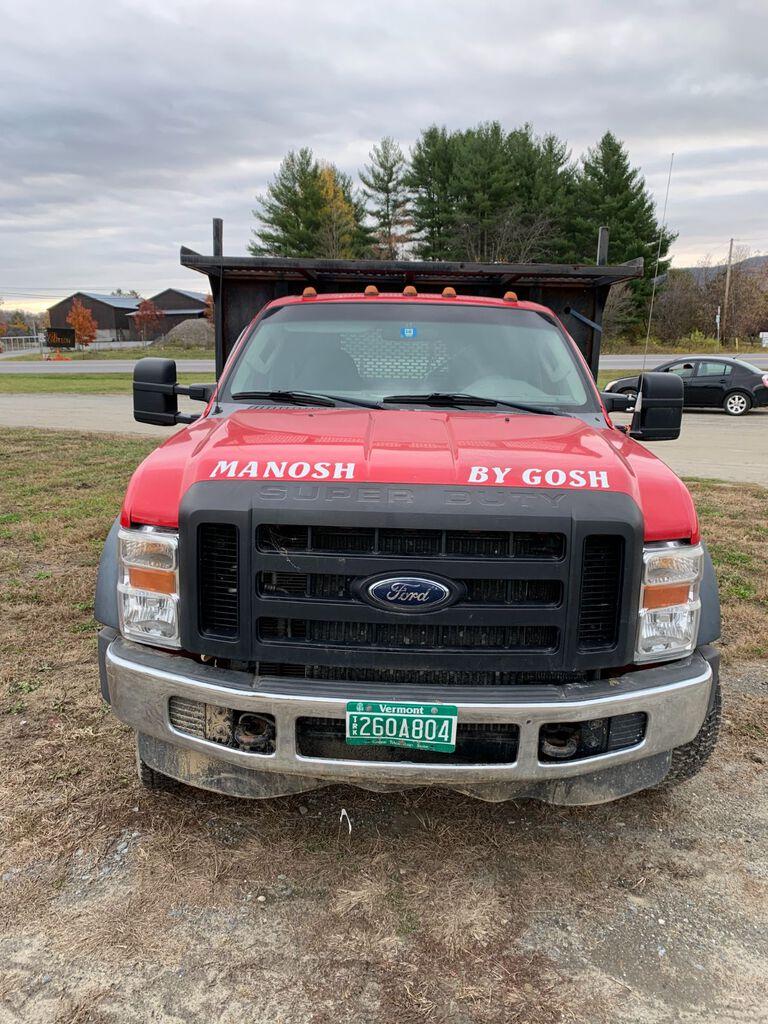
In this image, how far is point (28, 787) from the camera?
3.13 m

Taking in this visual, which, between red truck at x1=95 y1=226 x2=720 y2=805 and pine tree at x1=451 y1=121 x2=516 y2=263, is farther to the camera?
pine tree at x1=451 y1=121 x2=516 y2=263

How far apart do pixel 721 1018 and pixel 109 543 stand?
253 centimetres

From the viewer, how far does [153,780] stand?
3010mm

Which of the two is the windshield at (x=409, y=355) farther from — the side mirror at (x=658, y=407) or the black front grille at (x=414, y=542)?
the black front grille at (x=414, y=542)

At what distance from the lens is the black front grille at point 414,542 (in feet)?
7.80

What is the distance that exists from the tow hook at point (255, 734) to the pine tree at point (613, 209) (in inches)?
1669

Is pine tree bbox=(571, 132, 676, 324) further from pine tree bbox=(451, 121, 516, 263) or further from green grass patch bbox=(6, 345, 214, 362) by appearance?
green grass patch bbox=(6, 345, 214, 362)

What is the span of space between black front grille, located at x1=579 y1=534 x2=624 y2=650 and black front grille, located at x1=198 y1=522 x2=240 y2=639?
1.10m

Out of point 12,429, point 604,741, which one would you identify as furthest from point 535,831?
point 12,429

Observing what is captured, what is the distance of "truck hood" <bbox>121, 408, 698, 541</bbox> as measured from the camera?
2.47 metres

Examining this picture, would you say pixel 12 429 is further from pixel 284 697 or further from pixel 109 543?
pixel 284 697

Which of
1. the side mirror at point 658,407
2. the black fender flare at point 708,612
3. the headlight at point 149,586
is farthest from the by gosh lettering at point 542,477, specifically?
the side mirror at point 658,407

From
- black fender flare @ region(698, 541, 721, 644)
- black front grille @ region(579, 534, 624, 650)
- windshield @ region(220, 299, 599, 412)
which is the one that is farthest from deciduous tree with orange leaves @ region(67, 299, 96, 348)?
black front grille @ region(579, 534, 624, 650)

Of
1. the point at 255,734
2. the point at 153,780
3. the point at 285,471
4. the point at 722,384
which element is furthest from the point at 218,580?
the point at 722,384
